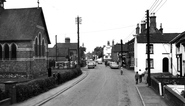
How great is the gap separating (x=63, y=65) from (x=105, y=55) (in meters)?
68.5

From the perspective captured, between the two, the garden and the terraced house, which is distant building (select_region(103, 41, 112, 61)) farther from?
A: the garden

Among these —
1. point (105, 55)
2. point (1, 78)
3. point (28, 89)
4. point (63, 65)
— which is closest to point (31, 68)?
point (1, 78)

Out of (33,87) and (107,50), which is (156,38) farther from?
(107,50)

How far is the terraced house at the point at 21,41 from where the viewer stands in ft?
96.5

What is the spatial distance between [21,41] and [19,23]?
130 inches

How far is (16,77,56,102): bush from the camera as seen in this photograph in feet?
47.5

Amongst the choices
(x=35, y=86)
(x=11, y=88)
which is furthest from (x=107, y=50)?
(x=11, y=88)

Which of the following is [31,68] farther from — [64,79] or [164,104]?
[164,104]

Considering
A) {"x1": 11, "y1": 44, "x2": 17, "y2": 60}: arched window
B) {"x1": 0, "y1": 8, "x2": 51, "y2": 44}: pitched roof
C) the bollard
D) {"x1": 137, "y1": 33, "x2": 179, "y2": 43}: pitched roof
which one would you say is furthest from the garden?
{"x1": 137, "y1": 33, "x2": 179, "y2": 43}: pitched roof

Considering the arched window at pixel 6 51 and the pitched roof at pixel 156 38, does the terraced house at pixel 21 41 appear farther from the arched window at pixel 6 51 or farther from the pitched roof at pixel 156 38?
the pitched roof at pixel 156 38

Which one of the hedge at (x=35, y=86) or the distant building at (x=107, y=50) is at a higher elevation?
the distant building at (x=107, y=50)

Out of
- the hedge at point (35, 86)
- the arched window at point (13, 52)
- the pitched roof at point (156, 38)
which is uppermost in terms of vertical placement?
the pitched roof at point (156, 38)

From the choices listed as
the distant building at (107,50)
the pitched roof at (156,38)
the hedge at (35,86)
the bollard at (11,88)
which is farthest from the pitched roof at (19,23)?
the distant building at (107,50)

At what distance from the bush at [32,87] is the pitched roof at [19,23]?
1120 cm
